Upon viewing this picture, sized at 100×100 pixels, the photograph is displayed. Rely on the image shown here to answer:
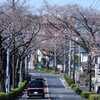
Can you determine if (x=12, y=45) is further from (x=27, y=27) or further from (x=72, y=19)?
(x=72, y=19)

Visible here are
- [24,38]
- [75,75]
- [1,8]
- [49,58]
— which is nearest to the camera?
[1,8]

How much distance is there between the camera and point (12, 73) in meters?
59.6

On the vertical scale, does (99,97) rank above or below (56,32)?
below

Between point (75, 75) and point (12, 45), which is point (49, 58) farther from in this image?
point (12, 45)

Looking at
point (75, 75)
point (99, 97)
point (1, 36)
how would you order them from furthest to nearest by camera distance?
point (75, 75) → point (1, 36) → point (99, 97)

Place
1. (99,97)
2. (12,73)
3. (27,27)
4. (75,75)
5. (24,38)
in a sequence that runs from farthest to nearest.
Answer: (75,75)
(12,73)
(24,38)
(27,27)
(99,97)

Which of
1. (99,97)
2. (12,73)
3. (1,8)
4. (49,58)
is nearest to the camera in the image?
(99,97)

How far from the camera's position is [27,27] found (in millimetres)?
47562

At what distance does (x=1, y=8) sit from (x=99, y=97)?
36.2ft

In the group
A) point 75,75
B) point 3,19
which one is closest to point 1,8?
point 3,19

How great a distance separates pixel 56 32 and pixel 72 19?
6.73ft

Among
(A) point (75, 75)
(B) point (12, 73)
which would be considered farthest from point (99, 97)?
(A) point (75, 75)

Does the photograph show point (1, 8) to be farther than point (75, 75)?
No

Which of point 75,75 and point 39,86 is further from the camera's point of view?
point 75,75
